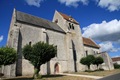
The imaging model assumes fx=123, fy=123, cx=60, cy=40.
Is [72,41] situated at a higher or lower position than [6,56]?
higher

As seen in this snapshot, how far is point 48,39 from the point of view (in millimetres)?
28422

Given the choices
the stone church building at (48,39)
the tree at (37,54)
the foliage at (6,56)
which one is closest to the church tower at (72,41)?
Answer: the stone church building at (48,39)

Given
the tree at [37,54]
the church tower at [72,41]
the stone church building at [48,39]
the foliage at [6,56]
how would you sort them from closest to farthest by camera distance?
the foliage at [6,56] → the tree at [37,54] → the stone church building at [48,39] → the church tower at [72,41]

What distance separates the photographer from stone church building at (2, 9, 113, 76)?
22.6m

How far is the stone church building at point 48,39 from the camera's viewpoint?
74.3ft

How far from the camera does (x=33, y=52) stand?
1780 cm

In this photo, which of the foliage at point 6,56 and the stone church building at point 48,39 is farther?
the stone church building at point 48,39

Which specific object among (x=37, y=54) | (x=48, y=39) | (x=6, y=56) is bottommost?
(x=6, y=56)

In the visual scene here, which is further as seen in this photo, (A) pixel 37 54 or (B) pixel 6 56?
(A) pixel 37 54

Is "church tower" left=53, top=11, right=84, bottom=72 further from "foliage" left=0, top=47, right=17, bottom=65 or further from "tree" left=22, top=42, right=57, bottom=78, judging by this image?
"foliage" left=0, top=47, right=17, bottom=65

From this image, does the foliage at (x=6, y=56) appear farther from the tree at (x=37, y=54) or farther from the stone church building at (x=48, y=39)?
the stone church building at (x=48, y=39)

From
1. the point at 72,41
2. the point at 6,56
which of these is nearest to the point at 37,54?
the point at 6,56

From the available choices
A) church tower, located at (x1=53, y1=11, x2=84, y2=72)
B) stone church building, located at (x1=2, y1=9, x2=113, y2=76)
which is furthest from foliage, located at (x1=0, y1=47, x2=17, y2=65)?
church tower, located at (x1=53, y1=11, x2=84, y2=72)

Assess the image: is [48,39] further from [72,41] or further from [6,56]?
[6,56]
